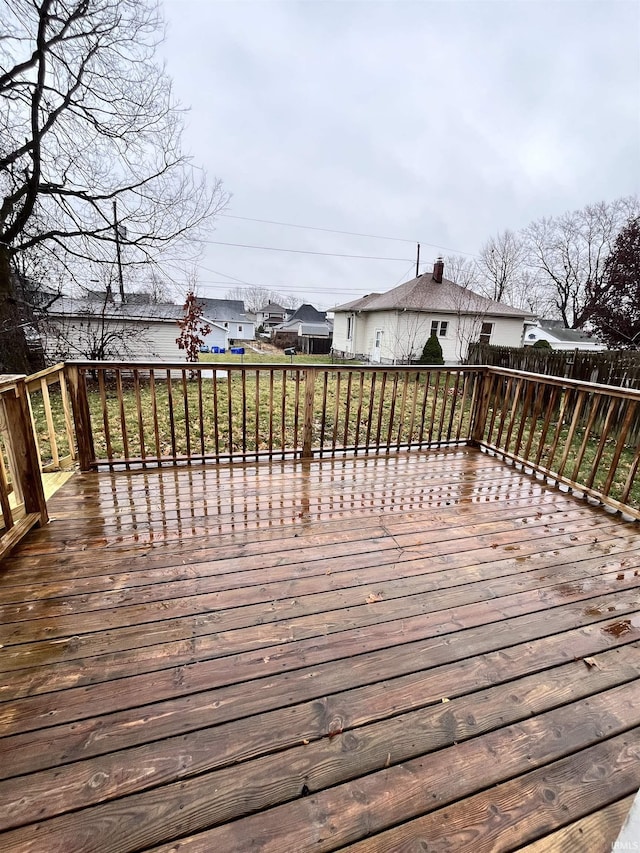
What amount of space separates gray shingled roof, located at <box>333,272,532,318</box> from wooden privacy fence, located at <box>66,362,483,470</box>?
28.8ft

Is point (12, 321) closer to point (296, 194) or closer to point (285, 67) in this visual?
point (285, 67)

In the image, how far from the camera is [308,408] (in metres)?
3.68

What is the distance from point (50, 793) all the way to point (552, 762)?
4.98 ft

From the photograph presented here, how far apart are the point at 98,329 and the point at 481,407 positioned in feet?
29.5

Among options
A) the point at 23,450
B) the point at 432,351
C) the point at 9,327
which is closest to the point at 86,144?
the point at 9,327

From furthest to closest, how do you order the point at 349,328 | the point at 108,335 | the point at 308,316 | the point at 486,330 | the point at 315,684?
the point at 308,316 < the point at 349,328 < the point at 486,330 < the point at 108,335 < the point at 315,684

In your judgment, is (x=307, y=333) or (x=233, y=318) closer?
(x=307, y=333)

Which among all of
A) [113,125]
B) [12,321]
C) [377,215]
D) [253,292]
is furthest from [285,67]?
[253,292]

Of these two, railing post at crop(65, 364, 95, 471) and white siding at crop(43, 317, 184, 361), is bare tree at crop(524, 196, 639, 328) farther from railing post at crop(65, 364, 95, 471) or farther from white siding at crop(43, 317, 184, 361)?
railing post at crop(65, 364, 95, 471)

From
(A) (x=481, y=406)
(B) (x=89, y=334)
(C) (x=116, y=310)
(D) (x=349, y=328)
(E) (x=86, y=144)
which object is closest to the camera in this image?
(A) (x=481, y=406)

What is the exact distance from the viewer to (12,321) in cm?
744

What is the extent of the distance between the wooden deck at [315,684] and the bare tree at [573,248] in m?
23.4

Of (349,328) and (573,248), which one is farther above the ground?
(573,248)

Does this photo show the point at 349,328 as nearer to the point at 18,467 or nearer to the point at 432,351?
the point at 432,351
